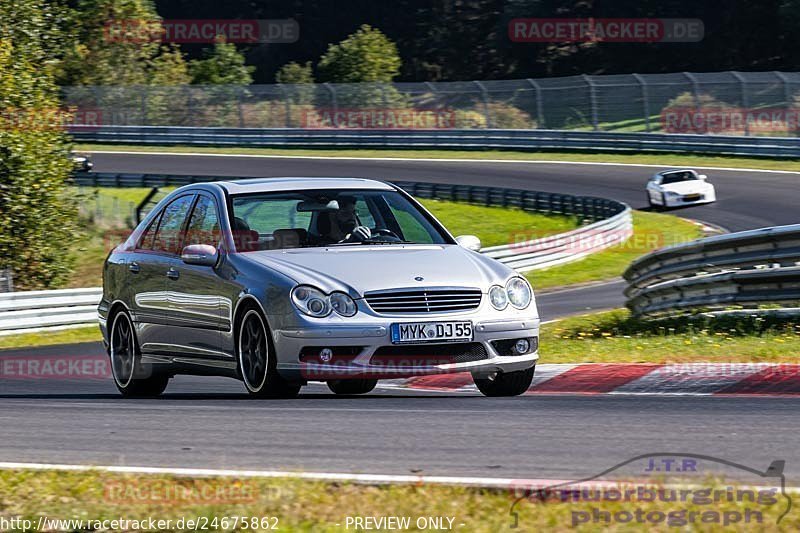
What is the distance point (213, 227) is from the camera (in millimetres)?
9266

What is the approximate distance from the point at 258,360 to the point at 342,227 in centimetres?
124

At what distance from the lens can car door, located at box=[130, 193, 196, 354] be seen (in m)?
9.60

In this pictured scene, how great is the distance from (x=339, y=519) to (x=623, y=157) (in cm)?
4359

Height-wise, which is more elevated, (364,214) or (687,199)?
(364,214)

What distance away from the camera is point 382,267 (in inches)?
331

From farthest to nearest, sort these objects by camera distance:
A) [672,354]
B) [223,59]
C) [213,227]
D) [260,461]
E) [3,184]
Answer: [223,59]
[3,184]
[672,354]
[213,227]
[260,461]

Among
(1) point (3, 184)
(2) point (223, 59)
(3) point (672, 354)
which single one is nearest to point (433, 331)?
(3) point (672, 354)

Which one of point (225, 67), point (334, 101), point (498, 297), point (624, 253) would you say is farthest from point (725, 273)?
point (225, 67)

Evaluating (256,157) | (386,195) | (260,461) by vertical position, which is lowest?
(256,157)

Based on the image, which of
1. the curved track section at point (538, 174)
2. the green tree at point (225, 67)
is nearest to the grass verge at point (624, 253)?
the curved track section at point (538, 174)

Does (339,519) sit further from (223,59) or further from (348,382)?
(223,59)

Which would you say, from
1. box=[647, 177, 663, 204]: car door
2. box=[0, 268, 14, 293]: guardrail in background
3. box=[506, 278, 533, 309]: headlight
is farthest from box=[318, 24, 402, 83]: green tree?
box=[506, 278, 533, 309]: headlight

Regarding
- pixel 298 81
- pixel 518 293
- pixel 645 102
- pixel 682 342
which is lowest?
pixel 298 81

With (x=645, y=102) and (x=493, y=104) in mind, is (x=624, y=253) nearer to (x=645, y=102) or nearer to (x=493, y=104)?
(x=645, y=102)
